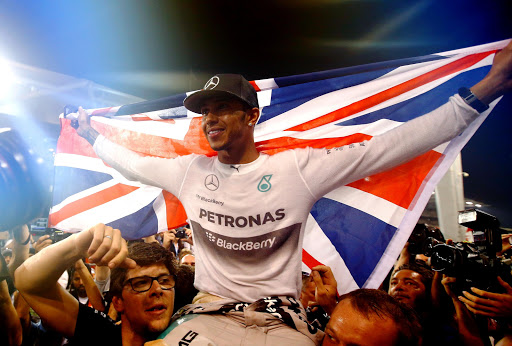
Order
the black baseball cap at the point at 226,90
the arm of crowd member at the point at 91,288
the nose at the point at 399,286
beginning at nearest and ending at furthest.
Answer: the black baseball cap at the point at 226,90, the arm of crowd member at the point at 91,288, the nose at the point at 399,286

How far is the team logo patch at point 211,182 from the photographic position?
1708 mm

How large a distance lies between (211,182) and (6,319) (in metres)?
1.60

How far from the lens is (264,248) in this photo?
1.57 meters

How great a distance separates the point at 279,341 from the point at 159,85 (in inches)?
312

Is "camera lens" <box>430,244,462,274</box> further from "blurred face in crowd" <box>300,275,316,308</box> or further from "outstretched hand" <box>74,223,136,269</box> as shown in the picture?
"outstretched hand" <box>74,223,136,269</box>

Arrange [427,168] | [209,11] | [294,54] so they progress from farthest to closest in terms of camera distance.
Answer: [294,54]
[209,11]
[427,168]

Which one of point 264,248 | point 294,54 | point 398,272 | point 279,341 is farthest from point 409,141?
point 294,54

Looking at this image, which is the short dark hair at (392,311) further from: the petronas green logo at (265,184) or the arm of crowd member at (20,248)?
the arm of crowd member at (20,248)

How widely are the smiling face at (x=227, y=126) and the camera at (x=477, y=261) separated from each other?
1.60 metres

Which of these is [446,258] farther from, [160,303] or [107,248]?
[107,248]

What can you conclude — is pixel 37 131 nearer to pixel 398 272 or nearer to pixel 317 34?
pixel 317 34

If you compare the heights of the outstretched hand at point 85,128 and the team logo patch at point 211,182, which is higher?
the outstretched hand at point 85,128

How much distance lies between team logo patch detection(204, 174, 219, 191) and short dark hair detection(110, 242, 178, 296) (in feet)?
2.36

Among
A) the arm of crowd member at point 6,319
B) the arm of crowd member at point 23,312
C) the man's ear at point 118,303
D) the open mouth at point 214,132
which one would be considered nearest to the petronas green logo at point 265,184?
the open mouth at point 214,132
